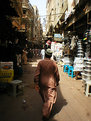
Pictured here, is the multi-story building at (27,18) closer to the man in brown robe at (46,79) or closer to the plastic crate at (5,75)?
the plastic crate at (5,75)

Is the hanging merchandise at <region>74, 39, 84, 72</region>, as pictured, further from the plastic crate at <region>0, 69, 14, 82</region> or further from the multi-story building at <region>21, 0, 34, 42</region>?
the multi-story building at <region>21, 0, 34, 42</region>

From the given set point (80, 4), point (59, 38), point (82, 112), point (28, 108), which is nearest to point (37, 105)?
point (28, 108)

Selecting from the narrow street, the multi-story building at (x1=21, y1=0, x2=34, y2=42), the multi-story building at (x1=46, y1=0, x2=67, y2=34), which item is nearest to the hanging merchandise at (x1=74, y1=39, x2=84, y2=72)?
the narrow street

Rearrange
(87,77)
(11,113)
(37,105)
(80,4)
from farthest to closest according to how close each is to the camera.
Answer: (80,4), (87,77), (37,105), (11,113)

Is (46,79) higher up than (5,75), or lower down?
higher up

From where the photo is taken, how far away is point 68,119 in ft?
10.7

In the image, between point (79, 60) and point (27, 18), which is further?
point (27, 18)

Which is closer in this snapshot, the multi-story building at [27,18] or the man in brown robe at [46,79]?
the man in brown robe at [46,79]

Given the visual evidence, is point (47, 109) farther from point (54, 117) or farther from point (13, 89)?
point (13, 89)

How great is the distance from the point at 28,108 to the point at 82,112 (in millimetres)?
1765

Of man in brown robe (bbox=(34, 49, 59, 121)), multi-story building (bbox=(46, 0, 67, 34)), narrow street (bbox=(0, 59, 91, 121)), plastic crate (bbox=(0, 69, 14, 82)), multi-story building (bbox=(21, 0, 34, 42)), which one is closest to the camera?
narrow street (bbox=(0, 59, 91, 121))

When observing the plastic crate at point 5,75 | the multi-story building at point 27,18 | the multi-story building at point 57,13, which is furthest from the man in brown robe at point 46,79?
the multi-story building at point 27,18

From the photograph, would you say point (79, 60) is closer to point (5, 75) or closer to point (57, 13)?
point (5, 75)

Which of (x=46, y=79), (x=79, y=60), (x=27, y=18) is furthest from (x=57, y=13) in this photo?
(x=46, y=79)
